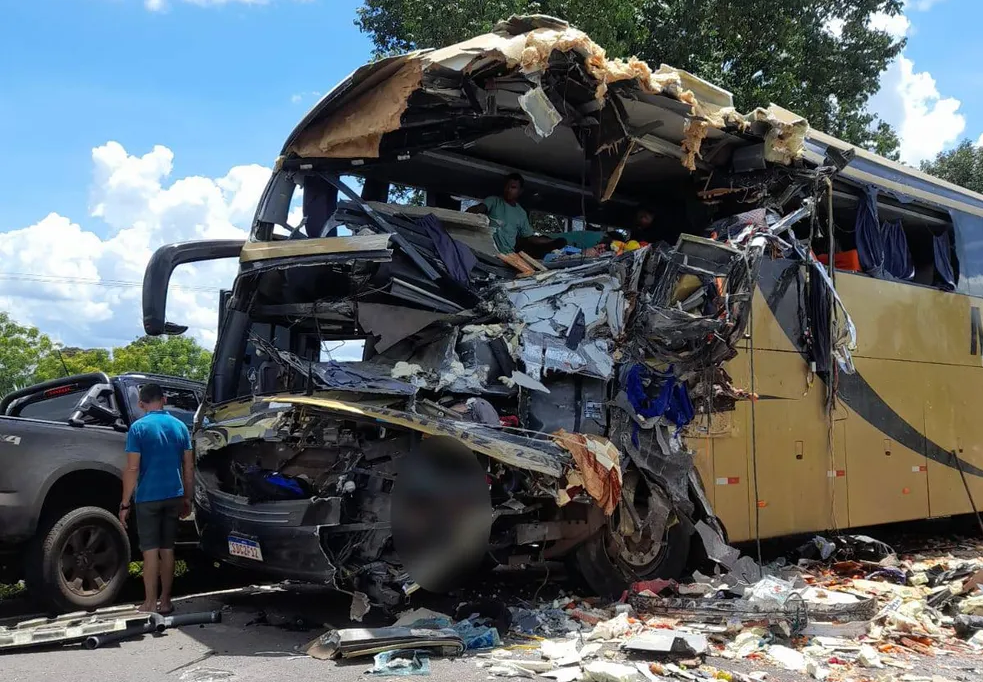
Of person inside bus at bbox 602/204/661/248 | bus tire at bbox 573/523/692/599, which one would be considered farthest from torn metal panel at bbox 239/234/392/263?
person inside bus at bbox 602/204/661/248

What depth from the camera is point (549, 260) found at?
7207 mm

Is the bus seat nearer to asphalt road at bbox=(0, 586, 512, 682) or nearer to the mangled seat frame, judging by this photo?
the mangled seat frame

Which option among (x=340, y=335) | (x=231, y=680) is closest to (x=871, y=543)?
(x=340, y=335)

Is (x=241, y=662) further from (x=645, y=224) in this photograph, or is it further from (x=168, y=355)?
(x=168, y=355)

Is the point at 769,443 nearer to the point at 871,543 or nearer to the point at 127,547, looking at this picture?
the point at 871,543

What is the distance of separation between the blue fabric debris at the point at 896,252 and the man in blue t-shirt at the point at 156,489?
23.8 feet

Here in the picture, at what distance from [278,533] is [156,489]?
1.17 metres

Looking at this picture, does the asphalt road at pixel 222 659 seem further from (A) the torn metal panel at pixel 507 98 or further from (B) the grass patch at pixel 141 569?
(A) the torn metal panel at pixel 507 98

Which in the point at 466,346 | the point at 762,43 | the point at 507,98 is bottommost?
the point at 466,346

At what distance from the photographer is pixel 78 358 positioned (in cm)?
3053

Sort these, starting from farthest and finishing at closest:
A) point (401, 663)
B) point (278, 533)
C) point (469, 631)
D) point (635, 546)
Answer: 1. point (635, 546)
2. point (278, 533)
3. point (469, 631)
4. point (401, 663)

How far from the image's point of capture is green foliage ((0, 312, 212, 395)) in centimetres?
2791

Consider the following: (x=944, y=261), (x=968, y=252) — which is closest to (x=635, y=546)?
(x=944, y=261)

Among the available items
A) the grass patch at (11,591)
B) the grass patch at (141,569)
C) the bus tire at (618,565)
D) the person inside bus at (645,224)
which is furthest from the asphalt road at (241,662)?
the person inside bus at (645,224)
